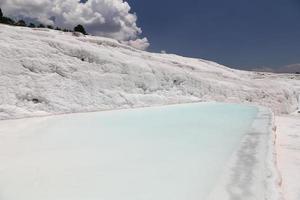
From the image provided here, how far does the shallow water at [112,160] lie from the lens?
9.14ft

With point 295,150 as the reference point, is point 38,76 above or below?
above

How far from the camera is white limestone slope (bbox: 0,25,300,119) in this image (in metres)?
8.35

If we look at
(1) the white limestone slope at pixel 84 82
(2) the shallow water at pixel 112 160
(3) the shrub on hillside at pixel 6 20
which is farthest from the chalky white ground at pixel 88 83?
(3) the shrub on hillside at pixel 6 20

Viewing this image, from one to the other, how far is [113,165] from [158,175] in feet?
1.85

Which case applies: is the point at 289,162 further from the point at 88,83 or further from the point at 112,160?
the point at 88,83

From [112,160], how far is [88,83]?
20.8 ft

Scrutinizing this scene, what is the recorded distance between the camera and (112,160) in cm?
378

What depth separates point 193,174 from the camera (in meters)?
3.34

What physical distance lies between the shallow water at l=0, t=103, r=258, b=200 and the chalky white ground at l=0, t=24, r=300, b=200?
132cm

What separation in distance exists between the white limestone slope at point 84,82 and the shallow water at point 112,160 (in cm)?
190

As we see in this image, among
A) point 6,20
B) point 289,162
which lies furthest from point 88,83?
point 6,20

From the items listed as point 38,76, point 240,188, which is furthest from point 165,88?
point 240,188

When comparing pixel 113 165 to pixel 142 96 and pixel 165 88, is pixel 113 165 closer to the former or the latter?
pixel 142 96

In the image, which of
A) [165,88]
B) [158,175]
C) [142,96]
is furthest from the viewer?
[165,88]
